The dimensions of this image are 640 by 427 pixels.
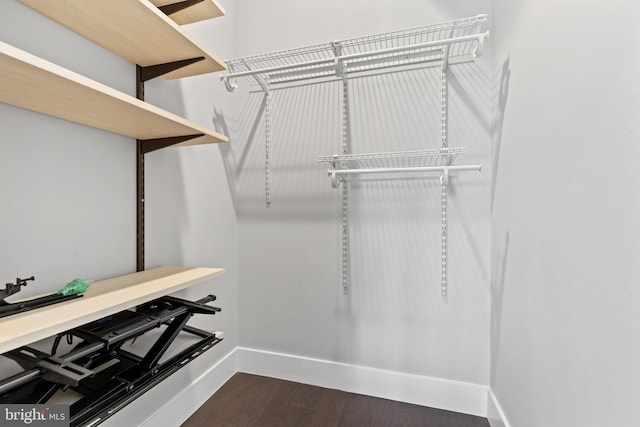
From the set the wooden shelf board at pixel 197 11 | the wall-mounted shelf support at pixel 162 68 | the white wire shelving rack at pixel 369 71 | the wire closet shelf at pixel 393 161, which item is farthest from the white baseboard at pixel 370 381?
the wooden shelf board at pixel 197 11

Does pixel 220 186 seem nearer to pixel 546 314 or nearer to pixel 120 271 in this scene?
pixel 120 271

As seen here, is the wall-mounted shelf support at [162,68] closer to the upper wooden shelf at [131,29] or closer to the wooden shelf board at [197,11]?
the upper wooden shelf at [131,29]

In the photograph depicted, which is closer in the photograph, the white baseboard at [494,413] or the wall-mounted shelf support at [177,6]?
the wall-mounted shelf support at [177,6]

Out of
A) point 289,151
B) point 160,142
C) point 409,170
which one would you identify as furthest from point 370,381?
point 160,142

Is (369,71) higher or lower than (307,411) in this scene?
higher

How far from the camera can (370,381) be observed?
1732 millimetres

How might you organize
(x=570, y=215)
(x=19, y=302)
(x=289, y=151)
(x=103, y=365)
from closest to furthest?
(x=19, y=302)
(x=570, y=215)
(x=103, y=365)
(x=289, y=151)

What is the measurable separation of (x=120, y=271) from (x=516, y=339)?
Answer: 168 centimetres

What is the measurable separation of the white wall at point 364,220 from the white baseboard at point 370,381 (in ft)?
0.15

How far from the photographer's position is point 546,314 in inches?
38.4

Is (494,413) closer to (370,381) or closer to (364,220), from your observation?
(370,381)

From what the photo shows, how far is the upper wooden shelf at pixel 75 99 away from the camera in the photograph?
2.02ft

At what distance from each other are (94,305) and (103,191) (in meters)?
0.53

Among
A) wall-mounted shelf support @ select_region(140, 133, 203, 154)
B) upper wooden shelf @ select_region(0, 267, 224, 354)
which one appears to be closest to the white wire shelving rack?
wall-mounted shelf support @ select_region(140, 133, 203, 154)
